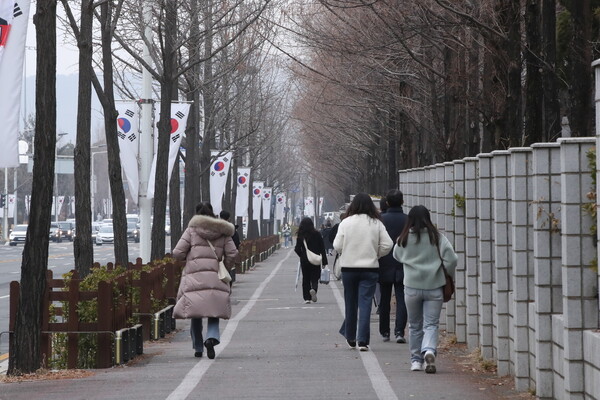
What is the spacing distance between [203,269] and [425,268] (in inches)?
102

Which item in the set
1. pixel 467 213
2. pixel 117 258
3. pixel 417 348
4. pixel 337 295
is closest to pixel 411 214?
pixel 417 348

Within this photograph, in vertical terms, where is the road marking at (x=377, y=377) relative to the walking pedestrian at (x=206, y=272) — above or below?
below

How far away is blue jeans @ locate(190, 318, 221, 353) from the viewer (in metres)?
14.1

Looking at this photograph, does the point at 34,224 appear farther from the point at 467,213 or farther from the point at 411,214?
the point at 467,213

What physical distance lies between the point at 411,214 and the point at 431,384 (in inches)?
73.9

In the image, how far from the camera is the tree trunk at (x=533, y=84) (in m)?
15.5

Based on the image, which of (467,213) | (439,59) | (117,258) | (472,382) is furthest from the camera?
(439,59)

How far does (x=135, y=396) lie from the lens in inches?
424

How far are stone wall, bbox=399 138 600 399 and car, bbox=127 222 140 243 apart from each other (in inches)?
3295

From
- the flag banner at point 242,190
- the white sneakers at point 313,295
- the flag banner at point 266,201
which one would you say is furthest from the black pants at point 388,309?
the flag banner at point 266,201

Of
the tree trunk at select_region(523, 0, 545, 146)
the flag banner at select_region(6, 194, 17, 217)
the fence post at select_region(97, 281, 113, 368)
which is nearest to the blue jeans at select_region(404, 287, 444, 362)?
the fence post at select_region(97, 281, 113, 368)

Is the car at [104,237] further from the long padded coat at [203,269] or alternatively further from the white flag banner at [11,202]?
the long padded coat at [203,269]

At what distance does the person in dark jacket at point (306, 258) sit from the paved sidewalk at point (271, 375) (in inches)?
265

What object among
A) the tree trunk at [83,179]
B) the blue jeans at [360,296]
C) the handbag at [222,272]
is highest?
the tree trunk at [83,179]
